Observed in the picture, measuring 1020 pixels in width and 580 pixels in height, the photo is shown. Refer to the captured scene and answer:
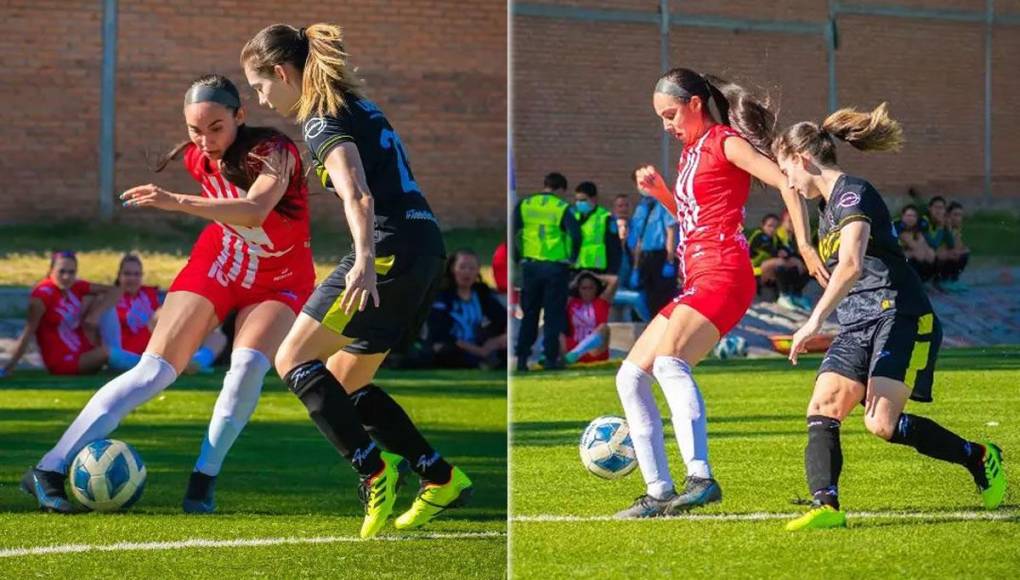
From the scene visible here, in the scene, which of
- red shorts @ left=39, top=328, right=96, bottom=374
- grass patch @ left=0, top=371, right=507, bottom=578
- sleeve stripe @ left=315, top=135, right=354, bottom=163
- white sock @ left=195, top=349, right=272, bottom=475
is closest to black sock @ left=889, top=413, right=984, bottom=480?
grass patch @ left=0, top=371, right=507, bottom=578

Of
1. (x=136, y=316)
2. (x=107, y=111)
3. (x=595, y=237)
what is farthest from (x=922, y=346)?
(x=107, y=111)

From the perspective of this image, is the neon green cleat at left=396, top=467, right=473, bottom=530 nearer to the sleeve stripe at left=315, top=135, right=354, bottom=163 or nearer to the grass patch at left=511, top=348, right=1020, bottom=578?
the grass patch at left=511, top=348, right=1020, bottom=578

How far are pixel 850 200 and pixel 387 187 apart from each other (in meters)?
1.10

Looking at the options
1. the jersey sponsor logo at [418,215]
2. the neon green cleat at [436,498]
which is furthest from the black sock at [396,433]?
the jersey sponsor logo at [418,215]

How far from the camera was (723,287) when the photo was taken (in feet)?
12.3

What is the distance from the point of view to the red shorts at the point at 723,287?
3.75 m

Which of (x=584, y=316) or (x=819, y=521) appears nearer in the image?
(x=819, y=521)

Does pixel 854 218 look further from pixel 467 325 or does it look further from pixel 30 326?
pixel 467 325

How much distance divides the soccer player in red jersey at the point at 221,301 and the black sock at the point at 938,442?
177 cm

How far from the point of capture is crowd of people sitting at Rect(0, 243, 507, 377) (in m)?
9.98

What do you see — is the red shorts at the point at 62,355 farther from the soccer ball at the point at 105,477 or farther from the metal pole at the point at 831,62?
the metal pole at the point at 831,62

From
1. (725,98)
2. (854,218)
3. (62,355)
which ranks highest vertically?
(725,98)

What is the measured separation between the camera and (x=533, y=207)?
3514 millimetres

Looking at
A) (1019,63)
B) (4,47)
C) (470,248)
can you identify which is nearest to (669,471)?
(1019,63)
